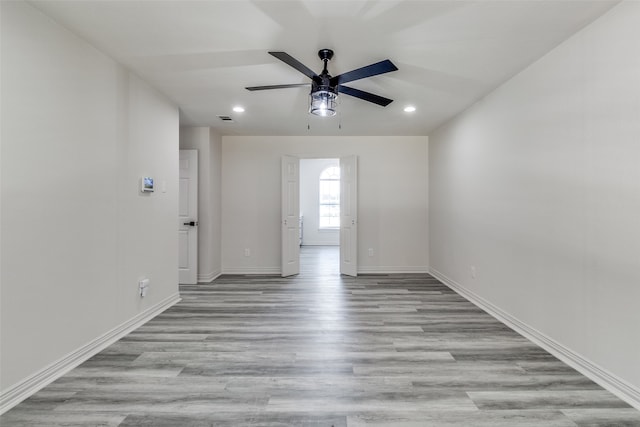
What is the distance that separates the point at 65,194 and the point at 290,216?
3.30 metres

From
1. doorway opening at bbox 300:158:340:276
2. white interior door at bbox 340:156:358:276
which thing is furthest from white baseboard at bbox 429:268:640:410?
doorway opening at bbox 300:158:340:276

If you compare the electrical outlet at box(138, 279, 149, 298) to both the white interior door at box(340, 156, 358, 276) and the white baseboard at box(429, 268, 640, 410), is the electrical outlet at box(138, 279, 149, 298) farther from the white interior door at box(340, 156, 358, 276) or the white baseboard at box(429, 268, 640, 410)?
the white baseboard at box(429, 268, 640, 410)

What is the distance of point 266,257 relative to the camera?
17.2 feet

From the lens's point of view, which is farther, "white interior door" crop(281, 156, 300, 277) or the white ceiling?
"white interior door" crop(281, 156, 300, 277)

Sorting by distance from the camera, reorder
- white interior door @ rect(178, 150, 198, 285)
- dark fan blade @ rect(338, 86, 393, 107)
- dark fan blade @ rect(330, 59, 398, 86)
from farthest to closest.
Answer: white interior door @ rect(178, 150, 198, 285) < dark fan blade @ rect(338, 86, 393, 107) < dark fan blade @ rect(330, 59, 398, 86)


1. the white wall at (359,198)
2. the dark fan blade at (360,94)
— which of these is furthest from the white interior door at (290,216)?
the dark fan blade at (360,94)

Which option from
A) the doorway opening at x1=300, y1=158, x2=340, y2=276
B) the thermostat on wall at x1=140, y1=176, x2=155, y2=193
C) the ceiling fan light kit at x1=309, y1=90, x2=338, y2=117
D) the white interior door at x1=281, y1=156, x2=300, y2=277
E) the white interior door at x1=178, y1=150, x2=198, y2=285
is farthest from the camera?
the doorway opening at x1=300, y1=158, x2=340, y2=276

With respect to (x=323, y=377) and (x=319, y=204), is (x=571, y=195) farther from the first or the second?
(x=319, y=204)

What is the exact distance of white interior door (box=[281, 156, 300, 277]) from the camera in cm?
502

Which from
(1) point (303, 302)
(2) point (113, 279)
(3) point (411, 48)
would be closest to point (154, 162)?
(2) point (113, 279)

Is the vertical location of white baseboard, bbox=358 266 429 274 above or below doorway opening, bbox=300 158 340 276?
below

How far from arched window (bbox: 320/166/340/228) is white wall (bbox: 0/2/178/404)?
6.47 meters

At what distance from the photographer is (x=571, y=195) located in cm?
221

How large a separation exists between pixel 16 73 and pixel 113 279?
1608 mm
